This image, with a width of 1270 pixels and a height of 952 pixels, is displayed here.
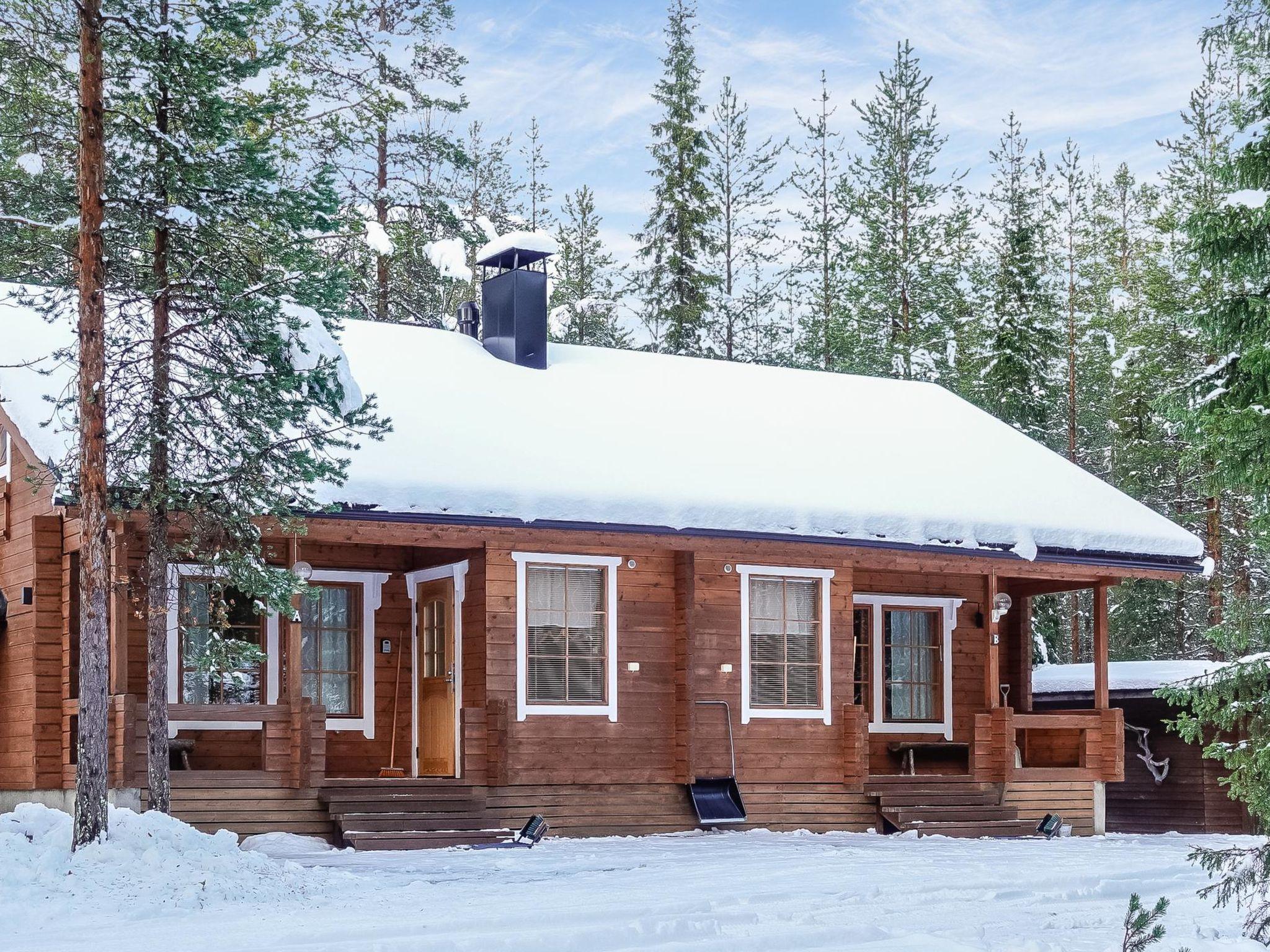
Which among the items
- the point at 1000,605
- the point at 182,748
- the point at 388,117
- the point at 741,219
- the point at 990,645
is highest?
the point at 741,219

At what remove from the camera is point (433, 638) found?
52.9ft

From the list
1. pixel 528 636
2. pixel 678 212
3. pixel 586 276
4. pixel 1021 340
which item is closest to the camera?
pixel 528 636

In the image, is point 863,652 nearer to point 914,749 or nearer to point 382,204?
point 914,749

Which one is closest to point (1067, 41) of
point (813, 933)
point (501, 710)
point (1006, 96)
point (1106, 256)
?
point (1106, 256)

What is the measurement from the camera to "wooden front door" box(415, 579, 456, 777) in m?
15.7

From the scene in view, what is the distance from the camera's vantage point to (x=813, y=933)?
890cm

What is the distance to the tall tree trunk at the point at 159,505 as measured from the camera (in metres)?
11.2

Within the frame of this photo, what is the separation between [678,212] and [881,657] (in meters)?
16.0

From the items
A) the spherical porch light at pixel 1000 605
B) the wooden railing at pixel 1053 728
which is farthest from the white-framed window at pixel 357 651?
the spherical porch light at pixel 1000 605

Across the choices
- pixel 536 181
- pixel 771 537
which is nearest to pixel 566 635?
pixel 771 537

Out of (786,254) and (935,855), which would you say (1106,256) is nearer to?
(786,254)

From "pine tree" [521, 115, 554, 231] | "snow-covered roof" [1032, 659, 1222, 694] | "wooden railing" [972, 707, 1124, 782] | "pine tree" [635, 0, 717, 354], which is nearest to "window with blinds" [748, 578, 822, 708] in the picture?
"wooden railing" [972, 707, 1124, 782]

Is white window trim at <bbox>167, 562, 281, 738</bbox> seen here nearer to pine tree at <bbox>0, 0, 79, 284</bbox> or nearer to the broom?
the broom

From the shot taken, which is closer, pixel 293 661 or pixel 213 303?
pixel 213 303
